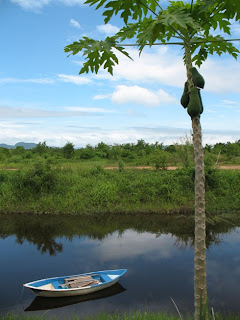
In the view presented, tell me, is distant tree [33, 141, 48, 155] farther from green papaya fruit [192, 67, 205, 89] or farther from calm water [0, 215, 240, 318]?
green papaya fruit [192, 67, 205, 89]

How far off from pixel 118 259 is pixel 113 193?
561 centimetres

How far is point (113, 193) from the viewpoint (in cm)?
1380

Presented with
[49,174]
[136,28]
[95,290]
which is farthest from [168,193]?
[136,28]

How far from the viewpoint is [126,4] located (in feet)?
7.48

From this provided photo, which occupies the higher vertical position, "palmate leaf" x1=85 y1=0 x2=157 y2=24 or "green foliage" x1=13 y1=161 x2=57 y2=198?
"palmate leaf" x1=85 y1=0 x2=157 y2=24

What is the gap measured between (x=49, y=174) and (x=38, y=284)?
8.27 meters

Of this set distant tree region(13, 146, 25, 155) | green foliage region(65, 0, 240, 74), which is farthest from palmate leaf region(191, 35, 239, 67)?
distant tree region(13, 146, 25, 155)

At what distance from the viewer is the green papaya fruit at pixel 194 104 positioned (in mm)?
2330

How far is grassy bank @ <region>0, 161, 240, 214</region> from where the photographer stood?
43.2ft

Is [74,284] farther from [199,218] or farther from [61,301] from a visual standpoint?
[199,218]

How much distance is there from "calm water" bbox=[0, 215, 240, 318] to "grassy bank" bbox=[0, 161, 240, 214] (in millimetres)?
863

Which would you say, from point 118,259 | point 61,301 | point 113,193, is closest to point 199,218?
point 61,301

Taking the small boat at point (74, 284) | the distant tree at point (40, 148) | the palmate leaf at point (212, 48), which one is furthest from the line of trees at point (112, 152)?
the palmate leaf at point (212, 48)

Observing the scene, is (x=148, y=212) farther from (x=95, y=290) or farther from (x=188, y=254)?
(x=95, y=290)
